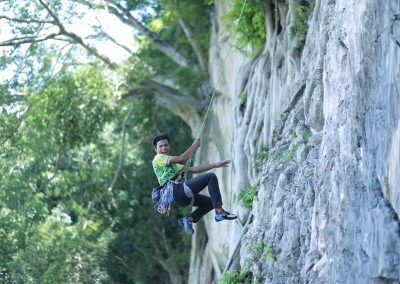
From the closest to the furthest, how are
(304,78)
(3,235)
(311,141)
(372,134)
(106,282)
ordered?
(372,134)
(311,141)
(304,78)
(3,235)
(106,282)

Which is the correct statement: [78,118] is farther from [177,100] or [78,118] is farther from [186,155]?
[186,155]

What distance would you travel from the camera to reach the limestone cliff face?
29.2ft

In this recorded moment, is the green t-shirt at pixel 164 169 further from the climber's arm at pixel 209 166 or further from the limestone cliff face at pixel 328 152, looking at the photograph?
the limestone cliff face at pixel 328 152

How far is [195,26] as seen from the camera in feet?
66.6

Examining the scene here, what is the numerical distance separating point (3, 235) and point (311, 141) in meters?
9.42

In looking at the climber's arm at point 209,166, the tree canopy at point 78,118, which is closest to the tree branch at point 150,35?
the tree canopy at point 78,118

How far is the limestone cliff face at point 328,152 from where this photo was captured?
29.2ft

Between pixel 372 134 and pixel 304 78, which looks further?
pixel 304 78

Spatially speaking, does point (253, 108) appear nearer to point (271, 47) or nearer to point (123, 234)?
point (271, 47)

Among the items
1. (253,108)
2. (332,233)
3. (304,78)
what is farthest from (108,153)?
(332,233)

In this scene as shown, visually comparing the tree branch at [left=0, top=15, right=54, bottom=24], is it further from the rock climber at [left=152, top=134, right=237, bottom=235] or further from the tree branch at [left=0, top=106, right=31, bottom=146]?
the rock climber at [left=152, top=134, right=237, bottom=235]

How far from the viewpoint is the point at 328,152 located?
32.6 feet

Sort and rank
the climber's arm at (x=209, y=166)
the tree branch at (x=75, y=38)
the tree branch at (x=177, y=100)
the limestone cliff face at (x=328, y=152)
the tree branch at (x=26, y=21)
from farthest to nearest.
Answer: the tree branch at (x=177, y=100) < the tree branch at (x=75, y=38) < the tree branch at (x=26, y=21) < the climber's arm at (x=209, y=166) < the limestone cliff face at (x=328, y=152)

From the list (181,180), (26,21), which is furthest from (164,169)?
(26,21)
